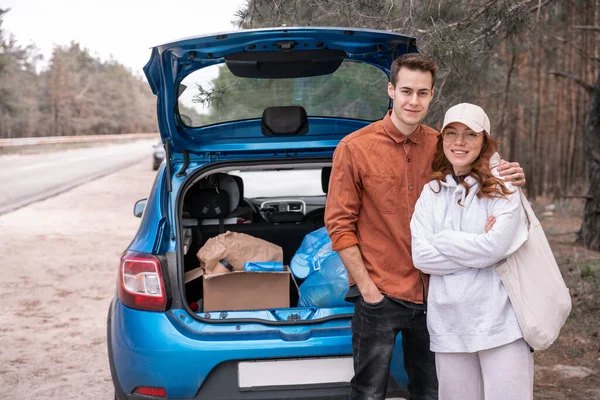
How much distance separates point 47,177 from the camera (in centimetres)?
2233

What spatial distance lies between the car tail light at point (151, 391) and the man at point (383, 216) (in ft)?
2.77

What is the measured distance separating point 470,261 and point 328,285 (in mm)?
1043

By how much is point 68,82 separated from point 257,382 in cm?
10237

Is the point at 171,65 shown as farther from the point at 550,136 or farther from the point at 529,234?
the point at 550,136

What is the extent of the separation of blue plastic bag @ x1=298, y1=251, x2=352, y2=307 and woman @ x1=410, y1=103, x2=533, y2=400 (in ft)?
2.57

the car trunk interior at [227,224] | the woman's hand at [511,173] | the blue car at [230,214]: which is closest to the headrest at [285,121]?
the blue car at [230,214]

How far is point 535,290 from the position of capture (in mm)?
2463

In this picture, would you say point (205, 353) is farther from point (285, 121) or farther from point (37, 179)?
point (37, 179)

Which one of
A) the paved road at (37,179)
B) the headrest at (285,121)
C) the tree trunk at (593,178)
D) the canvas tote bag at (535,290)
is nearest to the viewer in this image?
the canvas tote bag at (535,290)

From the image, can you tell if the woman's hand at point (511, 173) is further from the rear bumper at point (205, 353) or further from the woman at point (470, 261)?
the rear bumper at point (205, 353)

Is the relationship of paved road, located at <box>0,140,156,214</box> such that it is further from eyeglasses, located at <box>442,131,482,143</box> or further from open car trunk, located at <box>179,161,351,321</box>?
eyeglasses, located at <box>442,131,482,143</box>

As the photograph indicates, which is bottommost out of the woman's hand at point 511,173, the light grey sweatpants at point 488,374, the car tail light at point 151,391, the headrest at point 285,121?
the car tail light at point 151,391

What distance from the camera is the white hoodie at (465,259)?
245cm

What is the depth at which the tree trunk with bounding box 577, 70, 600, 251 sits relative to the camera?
8.64 metres
